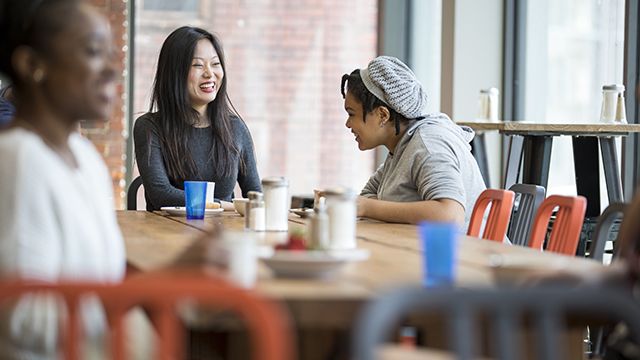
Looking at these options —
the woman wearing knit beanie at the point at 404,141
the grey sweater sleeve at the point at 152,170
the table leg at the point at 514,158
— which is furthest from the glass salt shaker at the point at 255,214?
the table leg at the point at 514,158

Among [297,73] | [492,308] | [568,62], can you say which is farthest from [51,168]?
[297,73]

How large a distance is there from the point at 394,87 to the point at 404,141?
16cm

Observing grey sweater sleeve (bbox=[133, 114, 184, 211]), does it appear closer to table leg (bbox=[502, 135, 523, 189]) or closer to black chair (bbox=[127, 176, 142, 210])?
black chair (bbox=[127, 176, 142, 210])

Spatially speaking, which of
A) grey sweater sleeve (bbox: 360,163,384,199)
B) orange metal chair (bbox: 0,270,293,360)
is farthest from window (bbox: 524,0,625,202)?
orange metal chair (bbox: 0,270,293,360)

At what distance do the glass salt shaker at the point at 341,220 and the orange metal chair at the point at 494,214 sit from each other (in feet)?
2.65

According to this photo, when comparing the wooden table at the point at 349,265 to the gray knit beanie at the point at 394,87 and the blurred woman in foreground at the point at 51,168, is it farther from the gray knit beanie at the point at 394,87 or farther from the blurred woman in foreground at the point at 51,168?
the gray knit beanie at the point at 394,87

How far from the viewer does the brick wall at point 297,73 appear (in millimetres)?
7625

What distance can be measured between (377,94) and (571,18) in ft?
9.03

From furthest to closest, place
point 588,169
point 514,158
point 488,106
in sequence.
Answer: point 488,106 → point 514,158 → point 588,169

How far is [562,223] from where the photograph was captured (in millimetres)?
3072

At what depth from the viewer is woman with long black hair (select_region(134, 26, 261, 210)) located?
4.26 metres

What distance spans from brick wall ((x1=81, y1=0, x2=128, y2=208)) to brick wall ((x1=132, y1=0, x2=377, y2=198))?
603 mm

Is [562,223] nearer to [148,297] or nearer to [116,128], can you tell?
[148,297]

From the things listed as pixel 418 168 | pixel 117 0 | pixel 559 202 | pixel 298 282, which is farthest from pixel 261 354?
pixel 117 0
